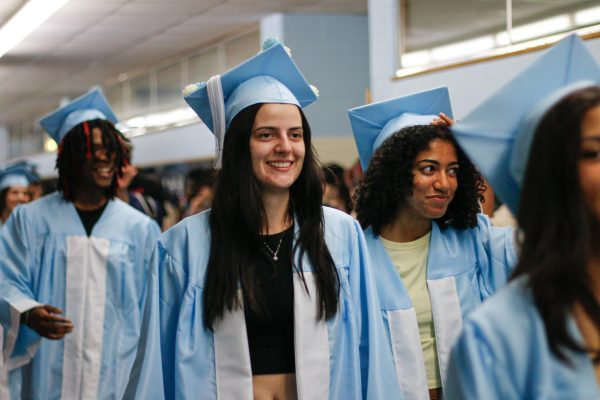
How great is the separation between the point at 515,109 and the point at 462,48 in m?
5.22

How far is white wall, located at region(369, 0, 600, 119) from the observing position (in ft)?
20.0

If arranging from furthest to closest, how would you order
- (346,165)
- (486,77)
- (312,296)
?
1. (346,165)
2. (486,77)
3. (312,296)

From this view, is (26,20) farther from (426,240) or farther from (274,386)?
(274,386)

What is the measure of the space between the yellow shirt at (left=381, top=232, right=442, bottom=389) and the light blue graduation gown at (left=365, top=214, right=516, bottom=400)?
32 millimetres

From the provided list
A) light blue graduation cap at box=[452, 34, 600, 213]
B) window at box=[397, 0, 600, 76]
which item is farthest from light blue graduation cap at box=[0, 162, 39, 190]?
light blue graduation cap at box=[452, 34, 600, 213]

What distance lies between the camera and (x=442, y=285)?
3.07 metres

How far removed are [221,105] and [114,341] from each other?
191cm

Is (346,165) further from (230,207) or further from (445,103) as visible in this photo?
(230,207)

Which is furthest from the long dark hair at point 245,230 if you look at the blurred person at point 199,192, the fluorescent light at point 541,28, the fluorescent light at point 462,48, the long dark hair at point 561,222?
the blurred person at point 199,192

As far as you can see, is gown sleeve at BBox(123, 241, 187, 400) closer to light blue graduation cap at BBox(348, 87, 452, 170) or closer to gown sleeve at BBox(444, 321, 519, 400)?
light blue graduation cap at BBox(348, 87, 452, 170)

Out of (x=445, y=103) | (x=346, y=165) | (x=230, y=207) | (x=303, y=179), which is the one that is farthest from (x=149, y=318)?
(x=346, y=165)

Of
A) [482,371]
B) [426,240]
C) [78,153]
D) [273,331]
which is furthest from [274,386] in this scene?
[78,153]

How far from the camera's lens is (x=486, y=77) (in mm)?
6258

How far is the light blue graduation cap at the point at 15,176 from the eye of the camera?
282 inches
